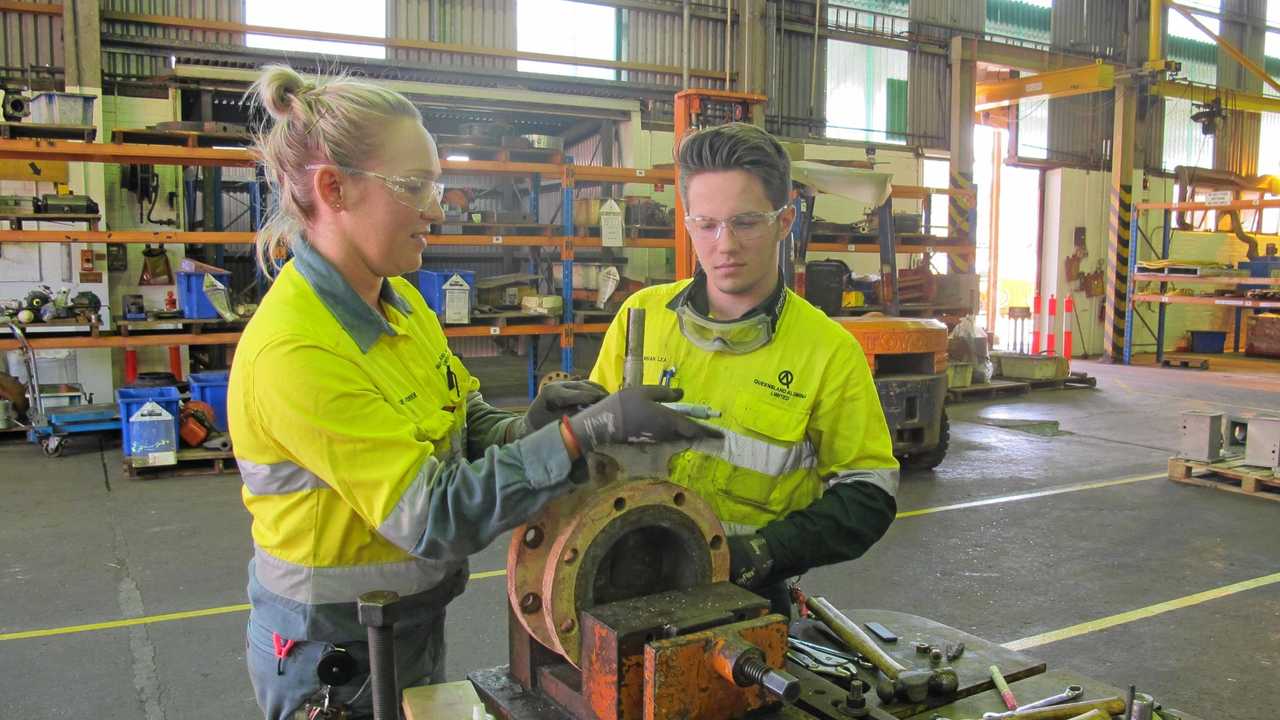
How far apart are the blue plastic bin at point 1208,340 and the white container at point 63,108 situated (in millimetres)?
14384

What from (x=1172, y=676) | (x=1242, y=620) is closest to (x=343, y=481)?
(x=1172, y=676)

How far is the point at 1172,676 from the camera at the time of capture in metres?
3.11

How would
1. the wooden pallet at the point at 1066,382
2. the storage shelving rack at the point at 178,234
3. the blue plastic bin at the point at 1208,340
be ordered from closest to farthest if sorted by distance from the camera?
the storage shelving rack at the point at 178,234, the wooden pallet at the point at 1066,382, the blue plastic bin at the point at 1208,340

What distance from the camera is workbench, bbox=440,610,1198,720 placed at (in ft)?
3.83

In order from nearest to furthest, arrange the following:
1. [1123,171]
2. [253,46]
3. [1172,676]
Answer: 1. [1172,676]
2. [253,46]
3. [1123,171]

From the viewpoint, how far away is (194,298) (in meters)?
6.41

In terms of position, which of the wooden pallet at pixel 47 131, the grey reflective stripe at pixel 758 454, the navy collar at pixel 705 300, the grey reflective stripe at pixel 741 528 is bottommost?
the grey reflective stripe at pixel 741 528

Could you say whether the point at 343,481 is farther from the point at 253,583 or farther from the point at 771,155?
the point at 771,155

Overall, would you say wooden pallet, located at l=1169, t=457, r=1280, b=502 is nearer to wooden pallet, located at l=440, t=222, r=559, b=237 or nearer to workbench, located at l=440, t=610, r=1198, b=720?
workbench, located at l=440, t=610, r=1198, b=720

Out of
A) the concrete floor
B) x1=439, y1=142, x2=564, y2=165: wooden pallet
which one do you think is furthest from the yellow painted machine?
x1=439, y1=142, x2=564, y2=165: wooden pallet

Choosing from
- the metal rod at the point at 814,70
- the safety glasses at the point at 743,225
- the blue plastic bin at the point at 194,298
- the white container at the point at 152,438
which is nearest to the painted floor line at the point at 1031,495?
the safety glasses at the point at 743,225

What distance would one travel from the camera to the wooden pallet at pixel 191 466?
566 centimetres

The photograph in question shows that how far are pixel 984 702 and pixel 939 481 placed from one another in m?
4.50

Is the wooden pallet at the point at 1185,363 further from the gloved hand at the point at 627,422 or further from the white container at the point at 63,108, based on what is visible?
the gloved hand at the point at 627,422
